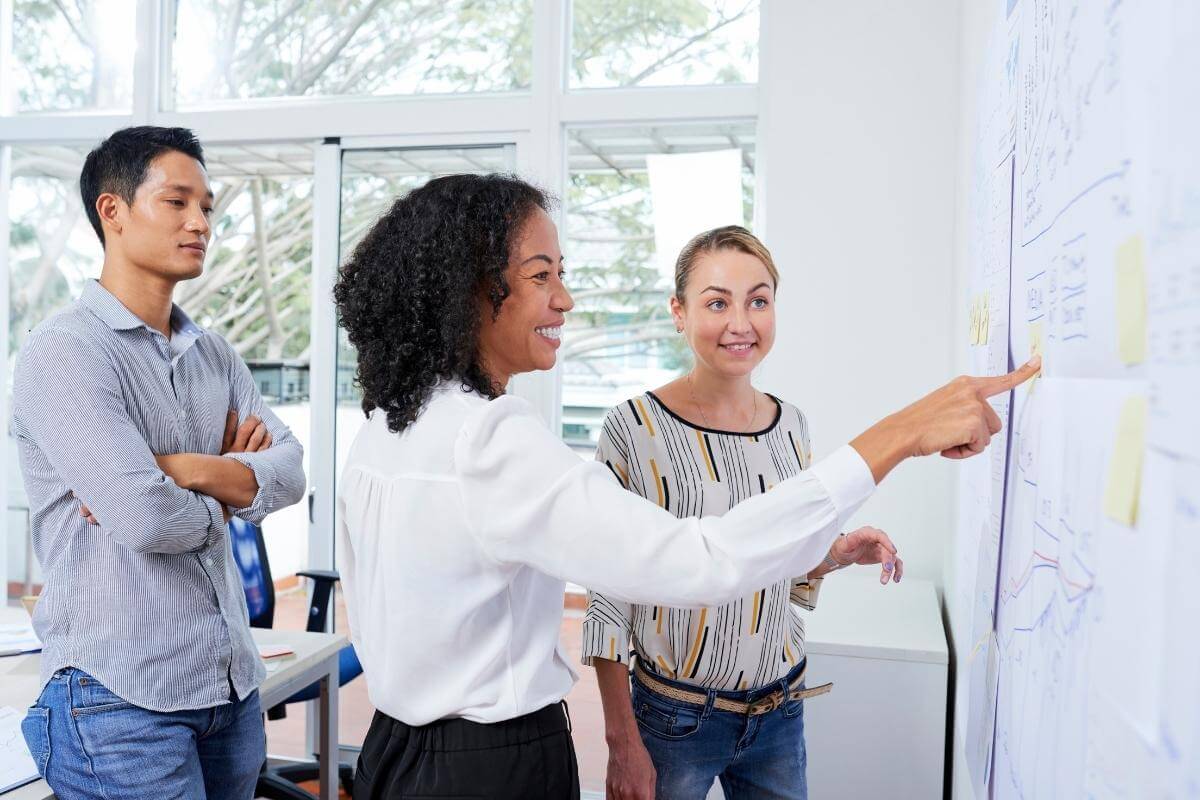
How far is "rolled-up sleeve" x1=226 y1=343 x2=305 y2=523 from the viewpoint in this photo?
1.70 meters

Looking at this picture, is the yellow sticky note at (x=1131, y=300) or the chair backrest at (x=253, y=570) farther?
the chair backrest at (x=253, y=570)

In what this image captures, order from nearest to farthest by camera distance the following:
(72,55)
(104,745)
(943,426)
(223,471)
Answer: (943,426), (104,745), (223,471), (72,55)

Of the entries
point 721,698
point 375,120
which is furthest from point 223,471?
point 375,120

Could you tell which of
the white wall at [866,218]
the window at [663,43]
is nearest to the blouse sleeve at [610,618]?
the white wall at [866,218]

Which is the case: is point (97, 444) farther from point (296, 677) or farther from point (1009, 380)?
point (1009, 380)

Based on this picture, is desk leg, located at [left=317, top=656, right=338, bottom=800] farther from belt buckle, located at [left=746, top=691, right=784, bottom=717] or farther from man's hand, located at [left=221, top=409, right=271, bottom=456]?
Result: belt buckle, located at [left=746, top=691, right=784, bottom=717]

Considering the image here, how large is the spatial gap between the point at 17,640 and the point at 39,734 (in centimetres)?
95

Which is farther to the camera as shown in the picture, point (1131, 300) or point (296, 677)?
point (296, 677)

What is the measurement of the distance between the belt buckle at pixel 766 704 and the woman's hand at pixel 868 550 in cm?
24

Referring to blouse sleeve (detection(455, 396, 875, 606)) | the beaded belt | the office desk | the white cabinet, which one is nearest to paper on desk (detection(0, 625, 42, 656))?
the office desk

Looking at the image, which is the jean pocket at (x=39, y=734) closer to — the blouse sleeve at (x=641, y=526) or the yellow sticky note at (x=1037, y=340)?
the blouse sleeve at (x=641, y=526)

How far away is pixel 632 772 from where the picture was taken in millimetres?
1447

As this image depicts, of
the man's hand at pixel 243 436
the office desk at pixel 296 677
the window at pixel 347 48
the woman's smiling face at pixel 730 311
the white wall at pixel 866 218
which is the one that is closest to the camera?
the woman's smiling face at pixel 730 311

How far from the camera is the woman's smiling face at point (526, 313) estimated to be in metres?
1.19
